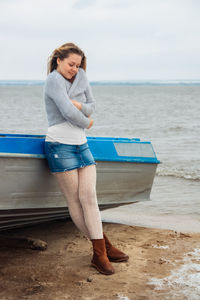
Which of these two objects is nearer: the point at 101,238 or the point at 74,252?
the point at 101,238

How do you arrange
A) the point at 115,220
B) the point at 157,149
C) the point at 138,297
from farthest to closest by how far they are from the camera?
1. the point at 157,149
2. the point at 115,220
3. the point at 138,297

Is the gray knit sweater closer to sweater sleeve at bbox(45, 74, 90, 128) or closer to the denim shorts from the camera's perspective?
sweater sleeve at bbox(45, 74, 90, 128)

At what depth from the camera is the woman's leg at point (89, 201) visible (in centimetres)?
354

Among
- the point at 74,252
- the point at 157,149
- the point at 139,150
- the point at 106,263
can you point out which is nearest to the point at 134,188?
the point at 139,150

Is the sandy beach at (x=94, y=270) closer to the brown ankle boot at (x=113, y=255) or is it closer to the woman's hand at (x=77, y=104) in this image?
the brown ankle boot at (x=113, y=255)

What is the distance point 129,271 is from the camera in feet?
11.9

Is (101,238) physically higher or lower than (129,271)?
higher

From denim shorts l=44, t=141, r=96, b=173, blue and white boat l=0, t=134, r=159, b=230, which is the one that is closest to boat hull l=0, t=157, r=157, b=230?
blue and white boat l=0, t=134, r=159, b=230

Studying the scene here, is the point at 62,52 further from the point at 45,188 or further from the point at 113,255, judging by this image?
the point at 113,255

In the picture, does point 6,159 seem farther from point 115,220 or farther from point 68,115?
point 115,220

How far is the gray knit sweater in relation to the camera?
3330 mm

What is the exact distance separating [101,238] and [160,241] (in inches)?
42.4

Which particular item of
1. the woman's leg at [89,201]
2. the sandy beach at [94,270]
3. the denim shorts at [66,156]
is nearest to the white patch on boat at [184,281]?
the sandy beach at [94,270]

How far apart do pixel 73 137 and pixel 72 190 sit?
0.41m
